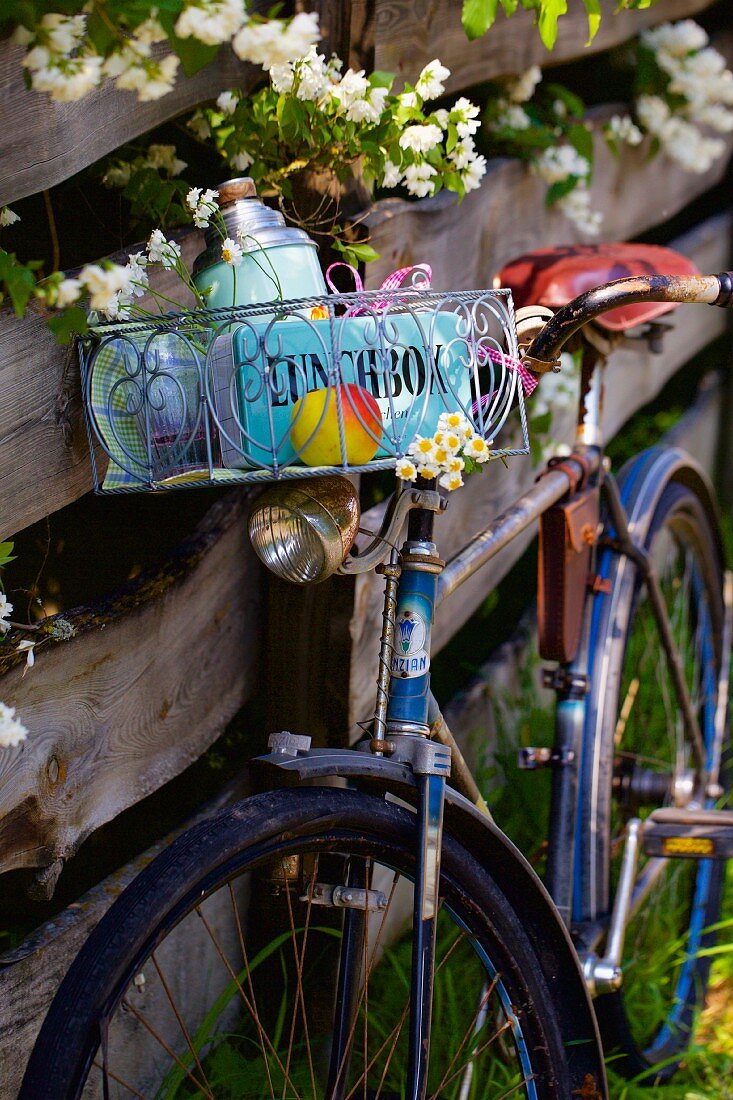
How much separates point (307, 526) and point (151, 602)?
0.36 meters

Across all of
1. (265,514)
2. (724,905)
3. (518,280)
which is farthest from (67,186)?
(724,905)

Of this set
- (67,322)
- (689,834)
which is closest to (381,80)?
(67,322)

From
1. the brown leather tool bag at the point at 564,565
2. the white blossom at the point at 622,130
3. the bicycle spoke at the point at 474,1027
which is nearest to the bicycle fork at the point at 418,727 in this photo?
the bicycle spoke at the point at 474,1027

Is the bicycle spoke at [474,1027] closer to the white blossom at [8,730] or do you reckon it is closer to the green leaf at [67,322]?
the white blossom at [8,730]

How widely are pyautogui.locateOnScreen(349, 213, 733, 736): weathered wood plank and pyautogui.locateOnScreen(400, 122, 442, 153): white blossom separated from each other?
574 mm

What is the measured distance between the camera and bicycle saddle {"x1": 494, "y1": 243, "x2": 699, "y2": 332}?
1.73m

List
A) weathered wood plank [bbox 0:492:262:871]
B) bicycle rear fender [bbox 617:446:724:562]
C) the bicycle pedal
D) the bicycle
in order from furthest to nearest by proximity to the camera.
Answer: bicycle rear fender [bbox 617:446:724:562] < the bicycle pedal < weathered wood plank [bbox 0:492:262:871] < the bicycle

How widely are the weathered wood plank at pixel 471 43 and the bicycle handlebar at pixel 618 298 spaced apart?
492 mm

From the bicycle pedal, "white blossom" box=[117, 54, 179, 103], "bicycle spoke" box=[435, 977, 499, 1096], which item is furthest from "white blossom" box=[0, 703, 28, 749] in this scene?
the bicycle pedal

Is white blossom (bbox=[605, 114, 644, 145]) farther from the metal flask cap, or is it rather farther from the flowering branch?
the flowering branch

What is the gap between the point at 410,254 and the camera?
1.72m

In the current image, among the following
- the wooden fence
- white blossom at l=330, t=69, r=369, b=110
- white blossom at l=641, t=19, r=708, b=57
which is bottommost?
the wooden fence

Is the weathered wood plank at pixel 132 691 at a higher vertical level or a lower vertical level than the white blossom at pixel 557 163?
lower

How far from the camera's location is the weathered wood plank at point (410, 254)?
3.83 feet
